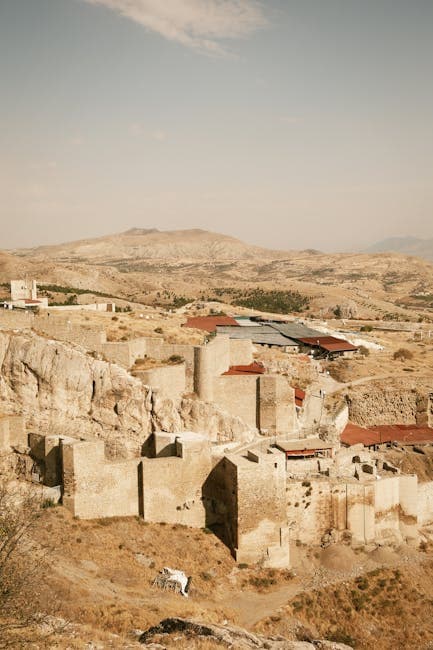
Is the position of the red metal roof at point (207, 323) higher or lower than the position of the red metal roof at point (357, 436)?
higher

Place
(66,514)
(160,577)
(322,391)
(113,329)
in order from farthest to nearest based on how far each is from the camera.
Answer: (322,391) < (113,329) < (66,514) < (160,577)

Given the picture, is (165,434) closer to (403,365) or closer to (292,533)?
(292,533)

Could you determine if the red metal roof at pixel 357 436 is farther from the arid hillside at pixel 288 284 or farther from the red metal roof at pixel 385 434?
the arid hillside at pixel 288 284

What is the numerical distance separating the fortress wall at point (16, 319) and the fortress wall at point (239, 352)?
11.0m

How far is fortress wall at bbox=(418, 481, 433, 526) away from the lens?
92.3 feet

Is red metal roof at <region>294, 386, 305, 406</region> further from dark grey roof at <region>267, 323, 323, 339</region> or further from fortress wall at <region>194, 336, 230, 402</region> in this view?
dark grey roof at <region>267, 323, 323, 339</region>

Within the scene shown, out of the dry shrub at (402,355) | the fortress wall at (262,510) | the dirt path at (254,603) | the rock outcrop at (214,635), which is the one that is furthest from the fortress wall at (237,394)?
the dry shrub at (402,355)

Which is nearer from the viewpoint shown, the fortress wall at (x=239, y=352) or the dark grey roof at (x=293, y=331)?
the fortress wall at (x=239, y=352)

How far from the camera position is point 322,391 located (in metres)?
36.6

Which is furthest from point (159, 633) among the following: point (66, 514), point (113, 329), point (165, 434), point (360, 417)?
point (360, 417)

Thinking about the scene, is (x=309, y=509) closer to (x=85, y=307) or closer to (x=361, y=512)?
(x=361, y=512)

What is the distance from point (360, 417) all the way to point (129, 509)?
2171 cm

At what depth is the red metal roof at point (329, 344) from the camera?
46156mm

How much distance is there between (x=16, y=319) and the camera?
28.4 metres
